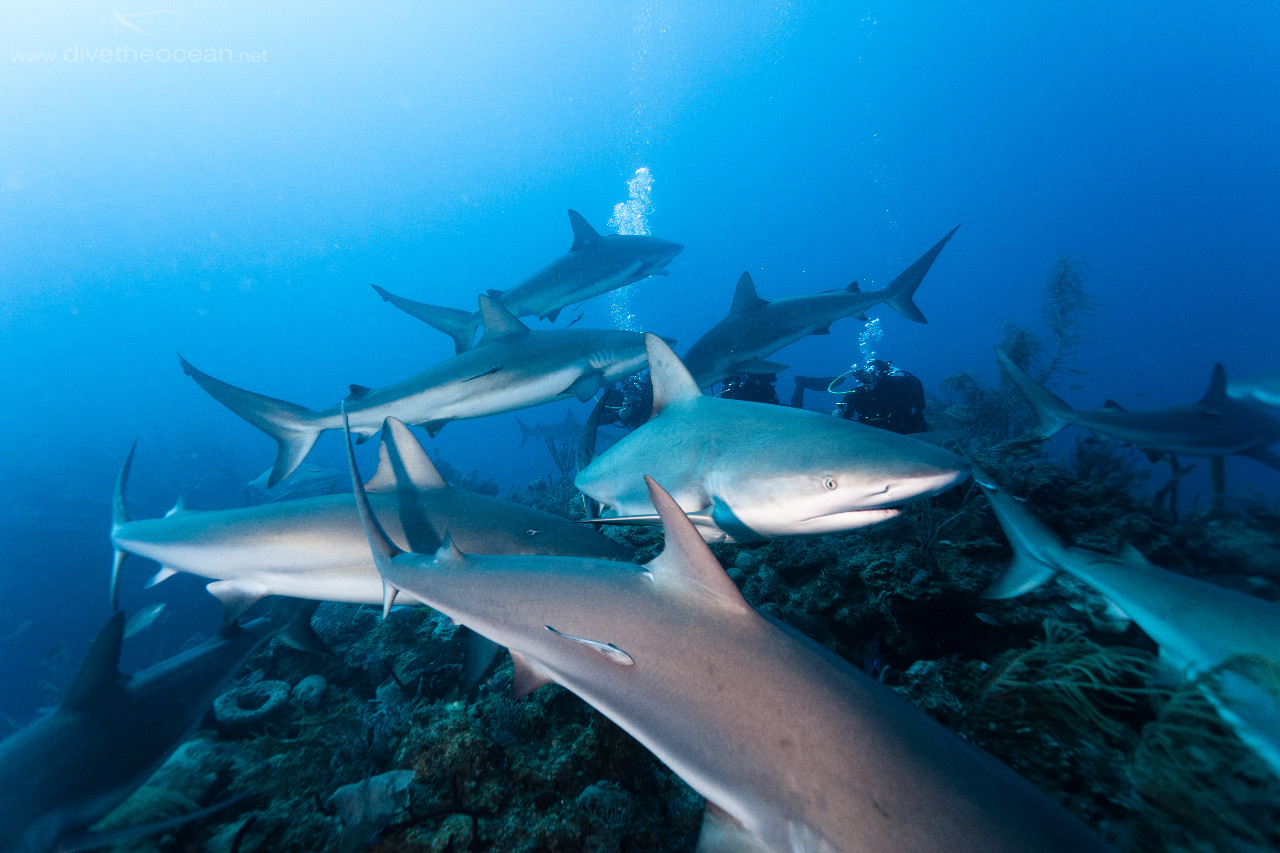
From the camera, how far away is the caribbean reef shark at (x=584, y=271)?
25.9 ft

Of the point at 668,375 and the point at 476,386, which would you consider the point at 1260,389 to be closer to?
the point at 668,375

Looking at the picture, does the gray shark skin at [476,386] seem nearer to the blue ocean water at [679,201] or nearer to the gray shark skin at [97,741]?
the gray shark skin at [97,741]

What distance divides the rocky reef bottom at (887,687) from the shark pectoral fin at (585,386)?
2.03 metres

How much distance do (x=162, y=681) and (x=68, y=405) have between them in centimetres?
13911

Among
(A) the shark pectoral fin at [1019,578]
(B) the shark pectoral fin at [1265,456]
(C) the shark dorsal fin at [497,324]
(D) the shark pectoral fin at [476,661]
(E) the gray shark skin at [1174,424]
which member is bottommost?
(D) the shark pectoral fin at [476,661]

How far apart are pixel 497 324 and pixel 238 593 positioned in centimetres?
346

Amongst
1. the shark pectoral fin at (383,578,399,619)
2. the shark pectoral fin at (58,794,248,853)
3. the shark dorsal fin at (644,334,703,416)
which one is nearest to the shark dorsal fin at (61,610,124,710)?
the shark pectoral fin at (58,794,248,853)

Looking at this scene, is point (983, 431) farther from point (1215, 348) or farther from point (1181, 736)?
point (1215, 348)

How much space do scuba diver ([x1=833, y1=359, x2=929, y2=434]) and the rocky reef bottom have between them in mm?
2910

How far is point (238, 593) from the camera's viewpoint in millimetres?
3225

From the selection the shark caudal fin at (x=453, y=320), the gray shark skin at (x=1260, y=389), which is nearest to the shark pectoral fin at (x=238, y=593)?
the shark caudal fin at (x=453, y=320)

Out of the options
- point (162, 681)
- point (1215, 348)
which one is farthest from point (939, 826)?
point (1215, 348)

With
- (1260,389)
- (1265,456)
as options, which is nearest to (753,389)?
(1265,456)

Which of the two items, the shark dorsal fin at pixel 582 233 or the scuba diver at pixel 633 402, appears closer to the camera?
the shark dorsal fin at pixel 582 233
